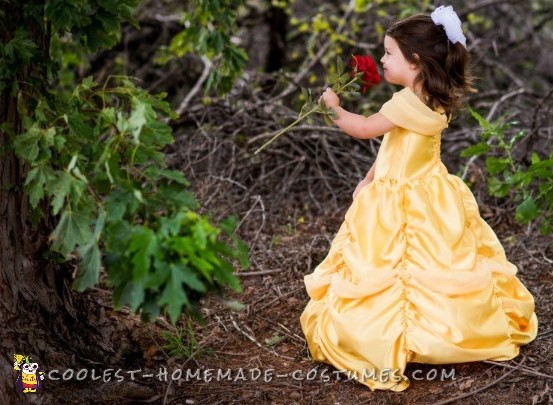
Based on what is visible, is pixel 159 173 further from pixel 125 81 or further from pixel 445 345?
pixel 445 345

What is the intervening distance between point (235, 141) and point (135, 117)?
230 cm

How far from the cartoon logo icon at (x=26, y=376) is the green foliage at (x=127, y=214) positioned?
0.46 metres

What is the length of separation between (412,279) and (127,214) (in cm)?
106

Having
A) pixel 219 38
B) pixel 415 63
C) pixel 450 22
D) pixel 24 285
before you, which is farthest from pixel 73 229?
pixel 219 38

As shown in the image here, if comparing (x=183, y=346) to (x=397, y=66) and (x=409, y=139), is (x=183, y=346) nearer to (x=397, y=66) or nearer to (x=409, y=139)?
(x=409, y=139)

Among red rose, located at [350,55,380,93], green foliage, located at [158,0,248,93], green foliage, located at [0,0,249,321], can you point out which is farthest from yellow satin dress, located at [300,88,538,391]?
green foliage, located at [158,0,248,93]

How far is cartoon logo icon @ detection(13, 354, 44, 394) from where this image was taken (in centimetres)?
211

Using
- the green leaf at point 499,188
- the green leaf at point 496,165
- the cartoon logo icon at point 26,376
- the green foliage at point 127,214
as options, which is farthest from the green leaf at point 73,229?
the green leaf at point 499,188

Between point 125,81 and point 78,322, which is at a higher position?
point 125,81

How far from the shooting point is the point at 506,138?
4.43 meters

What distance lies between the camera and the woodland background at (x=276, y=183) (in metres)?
2.33

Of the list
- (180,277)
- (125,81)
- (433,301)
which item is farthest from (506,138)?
(180,277)

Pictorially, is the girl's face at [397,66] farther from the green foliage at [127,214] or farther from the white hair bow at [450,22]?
the green foliage at [127,214]

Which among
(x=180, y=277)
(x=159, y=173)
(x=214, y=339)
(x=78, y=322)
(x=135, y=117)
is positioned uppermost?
(x=135, y=117)
